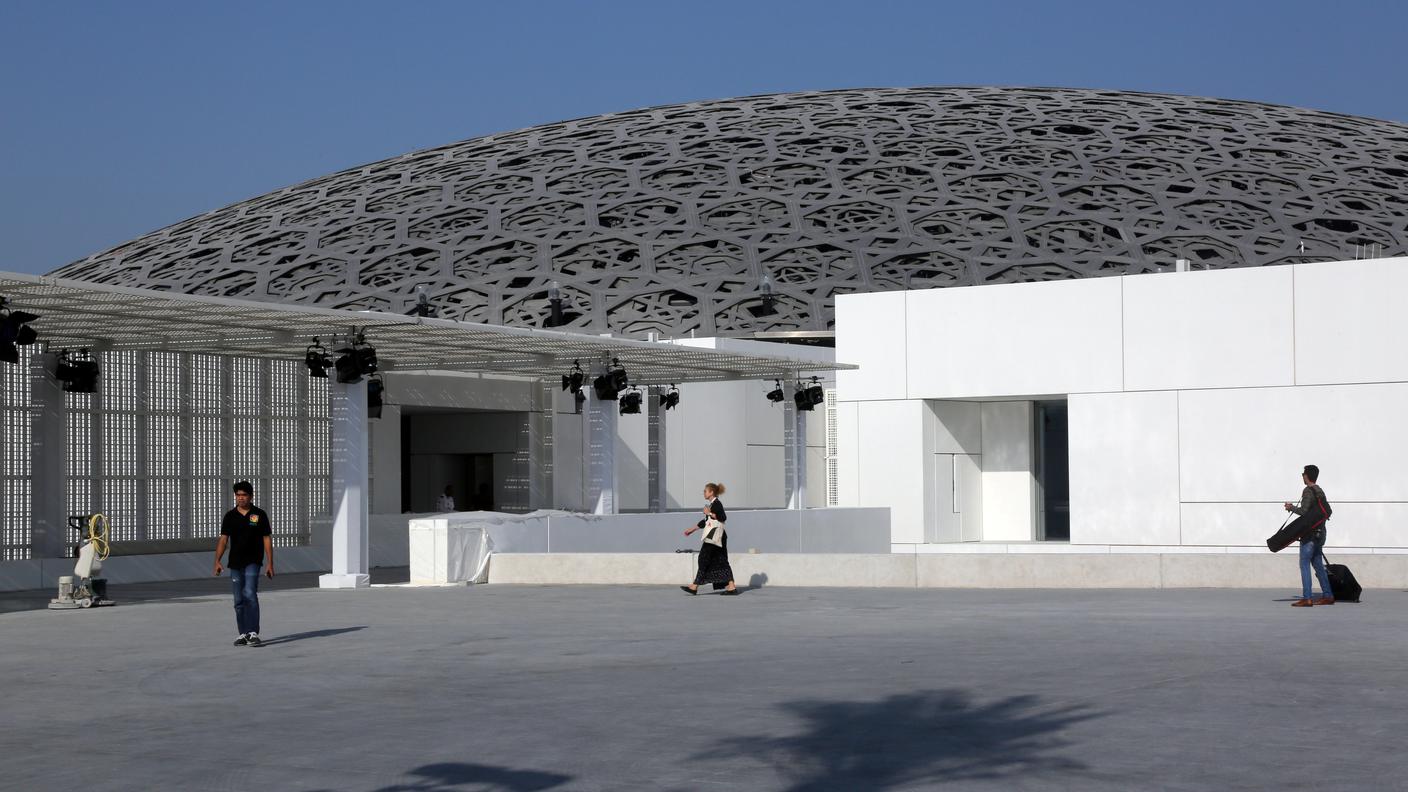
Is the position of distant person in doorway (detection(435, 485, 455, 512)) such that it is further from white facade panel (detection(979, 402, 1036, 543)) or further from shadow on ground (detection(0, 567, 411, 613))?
white facade panel (detection(979, 402, 1036, 543))

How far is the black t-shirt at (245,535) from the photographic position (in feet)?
44.4

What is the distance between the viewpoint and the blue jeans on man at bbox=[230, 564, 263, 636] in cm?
1318

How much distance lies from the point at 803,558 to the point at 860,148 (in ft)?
115

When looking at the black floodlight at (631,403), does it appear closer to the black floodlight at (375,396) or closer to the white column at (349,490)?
the black floodlight at (375,396)

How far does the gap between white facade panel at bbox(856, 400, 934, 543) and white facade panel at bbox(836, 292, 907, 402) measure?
30 cm

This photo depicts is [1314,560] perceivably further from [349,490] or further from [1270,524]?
[349,490]

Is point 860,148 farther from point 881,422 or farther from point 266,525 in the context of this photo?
point 266,525

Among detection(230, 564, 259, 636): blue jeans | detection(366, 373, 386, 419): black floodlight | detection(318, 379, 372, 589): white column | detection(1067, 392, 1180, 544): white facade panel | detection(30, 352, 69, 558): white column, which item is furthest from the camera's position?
detection(1067, 392, 1180, 544): white facade panel

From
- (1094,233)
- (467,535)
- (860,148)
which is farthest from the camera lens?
(860,148)

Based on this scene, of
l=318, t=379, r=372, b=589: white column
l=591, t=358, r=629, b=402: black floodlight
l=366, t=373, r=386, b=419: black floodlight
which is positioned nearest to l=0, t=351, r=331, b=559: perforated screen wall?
l=366, t=373, r=386, b=419: black floodlight

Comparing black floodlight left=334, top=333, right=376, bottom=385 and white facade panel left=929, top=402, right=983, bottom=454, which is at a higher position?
black floodlight left=334, top=333, right=376, bottom=385

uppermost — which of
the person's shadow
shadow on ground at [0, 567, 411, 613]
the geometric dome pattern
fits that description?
the geometric dome pattern

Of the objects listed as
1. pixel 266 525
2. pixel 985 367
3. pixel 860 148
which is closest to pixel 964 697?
pixel 266 525

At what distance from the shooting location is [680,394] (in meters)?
35.1
